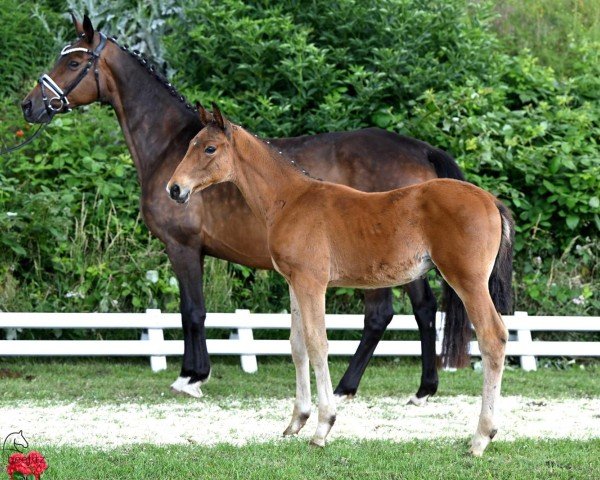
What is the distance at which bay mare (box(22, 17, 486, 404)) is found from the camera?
300 inches

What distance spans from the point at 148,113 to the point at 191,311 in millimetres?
1692

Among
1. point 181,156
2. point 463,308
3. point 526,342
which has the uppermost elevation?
point 181,156

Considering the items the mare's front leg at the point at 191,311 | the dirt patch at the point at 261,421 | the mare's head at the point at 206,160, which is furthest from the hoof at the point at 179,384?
the mare's head at the point at 206,160

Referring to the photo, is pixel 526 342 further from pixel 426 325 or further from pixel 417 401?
pixel 417 401

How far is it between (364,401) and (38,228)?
12.7 feet

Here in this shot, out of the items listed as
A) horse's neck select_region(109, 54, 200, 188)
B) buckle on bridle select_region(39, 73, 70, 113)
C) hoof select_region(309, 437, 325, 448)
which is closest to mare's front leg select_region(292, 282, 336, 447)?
hoof select_region(309, 437, 325, 448)

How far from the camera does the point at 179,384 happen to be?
771 centimetres

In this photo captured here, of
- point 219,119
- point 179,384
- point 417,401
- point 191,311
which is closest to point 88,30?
point 191,311

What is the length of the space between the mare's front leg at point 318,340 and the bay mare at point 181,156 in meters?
1.83

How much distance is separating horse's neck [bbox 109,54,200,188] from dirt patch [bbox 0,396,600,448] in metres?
2.11

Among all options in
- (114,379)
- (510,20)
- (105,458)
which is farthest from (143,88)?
(510,20)

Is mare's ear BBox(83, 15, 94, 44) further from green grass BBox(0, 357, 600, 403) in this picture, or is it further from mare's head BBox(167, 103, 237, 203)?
green grass BBox(0, 357, 600, 403)

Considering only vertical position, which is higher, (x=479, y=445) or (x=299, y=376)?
(x=299, y=376)

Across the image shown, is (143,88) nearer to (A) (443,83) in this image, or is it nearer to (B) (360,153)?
(B) (360,153)
